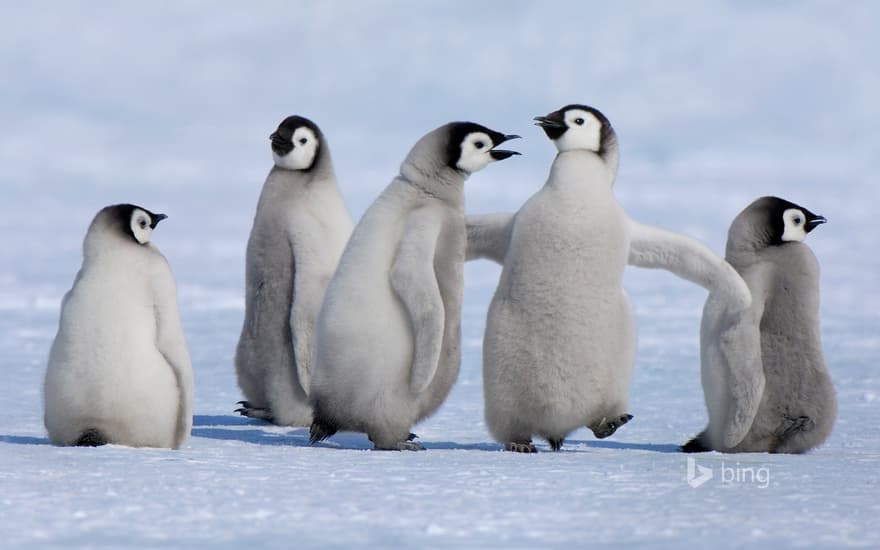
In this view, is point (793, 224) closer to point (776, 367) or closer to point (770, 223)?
point (770, 223)

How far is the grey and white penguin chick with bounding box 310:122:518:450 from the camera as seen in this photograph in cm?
436

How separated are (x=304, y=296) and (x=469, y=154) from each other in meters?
1.14

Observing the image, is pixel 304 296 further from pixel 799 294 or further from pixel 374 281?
pixel 799 294

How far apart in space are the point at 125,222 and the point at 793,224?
2.45m

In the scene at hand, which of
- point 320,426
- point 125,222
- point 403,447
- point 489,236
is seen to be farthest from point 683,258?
point 125,222

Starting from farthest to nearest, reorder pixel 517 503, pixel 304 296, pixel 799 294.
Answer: pixel 304 296 < pixel 799 294 < pixel 517 503

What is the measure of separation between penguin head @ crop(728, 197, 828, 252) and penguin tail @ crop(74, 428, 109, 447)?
2.43m

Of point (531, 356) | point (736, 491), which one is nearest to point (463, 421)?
point (531, 356)

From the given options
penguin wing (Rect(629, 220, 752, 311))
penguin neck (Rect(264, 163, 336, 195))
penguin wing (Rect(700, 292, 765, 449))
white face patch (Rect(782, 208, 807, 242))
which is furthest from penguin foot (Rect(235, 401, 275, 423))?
white face patch (Rect(782, 208, 807, 242))

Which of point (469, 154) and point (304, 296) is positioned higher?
point (469, 154)

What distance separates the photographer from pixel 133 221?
437cm

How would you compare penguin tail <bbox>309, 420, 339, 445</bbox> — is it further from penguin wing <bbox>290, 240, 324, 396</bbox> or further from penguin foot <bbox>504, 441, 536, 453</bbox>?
penguin wing <bbox>290, 240, 324, 396</bbox>

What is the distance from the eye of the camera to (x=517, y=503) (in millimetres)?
3139

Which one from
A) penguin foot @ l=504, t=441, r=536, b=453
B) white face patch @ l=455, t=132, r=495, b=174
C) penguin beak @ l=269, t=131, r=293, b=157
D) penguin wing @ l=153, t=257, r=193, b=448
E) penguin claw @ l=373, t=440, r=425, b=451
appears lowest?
penguin claw @ l=373, t=440, r=425, b=451
